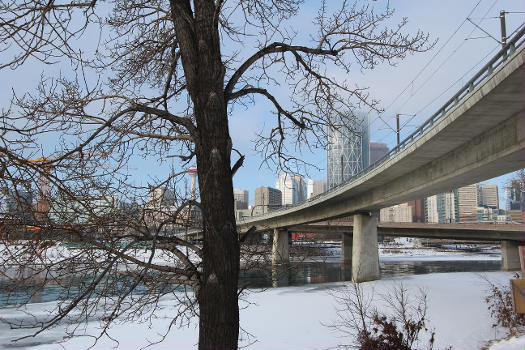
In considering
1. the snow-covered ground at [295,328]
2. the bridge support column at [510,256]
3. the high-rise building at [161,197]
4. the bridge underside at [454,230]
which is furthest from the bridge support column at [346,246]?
the high-rise building at [161,197]

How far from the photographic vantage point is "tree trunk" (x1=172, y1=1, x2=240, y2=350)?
3621mm

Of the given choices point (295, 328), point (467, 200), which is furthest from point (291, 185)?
point (467, 200)

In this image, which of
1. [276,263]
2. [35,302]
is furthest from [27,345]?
[276,263]

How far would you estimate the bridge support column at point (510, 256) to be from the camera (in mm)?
50625

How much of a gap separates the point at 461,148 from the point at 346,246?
58.9 meters

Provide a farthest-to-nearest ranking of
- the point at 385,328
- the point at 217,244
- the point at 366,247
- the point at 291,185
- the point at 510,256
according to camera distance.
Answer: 1. the point at 510,256
2. the point at 366,247
3. the point at 385,328
4. the point at 291,185
5. the point at 217,244

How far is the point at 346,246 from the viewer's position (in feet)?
254

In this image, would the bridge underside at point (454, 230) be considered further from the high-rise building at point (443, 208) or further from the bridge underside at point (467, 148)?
the high-rise building at point (443, 208)

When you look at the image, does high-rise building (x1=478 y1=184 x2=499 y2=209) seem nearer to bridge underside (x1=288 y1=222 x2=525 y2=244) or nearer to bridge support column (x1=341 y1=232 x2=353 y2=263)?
bridge support column (x1=341 y1=232 x2=353 y2=263)

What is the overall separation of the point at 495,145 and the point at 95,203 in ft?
59.1

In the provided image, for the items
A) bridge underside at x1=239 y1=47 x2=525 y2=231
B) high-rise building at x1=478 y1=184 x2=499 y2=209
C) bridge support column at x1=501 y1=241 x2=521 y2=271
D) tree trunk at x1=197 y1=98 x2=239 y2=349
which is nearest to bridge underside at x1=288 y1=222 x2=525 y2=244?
bridge support column at x1=501 y1=241 x2=521 y2=271

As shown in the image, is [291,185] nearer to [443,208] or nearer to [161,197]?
[161,197]

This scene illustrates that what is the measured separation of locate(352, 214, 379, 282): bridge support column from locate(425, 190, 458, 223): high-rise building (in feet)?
443

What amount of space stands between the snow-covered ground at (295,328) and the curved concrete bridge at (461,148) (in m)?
4.01
